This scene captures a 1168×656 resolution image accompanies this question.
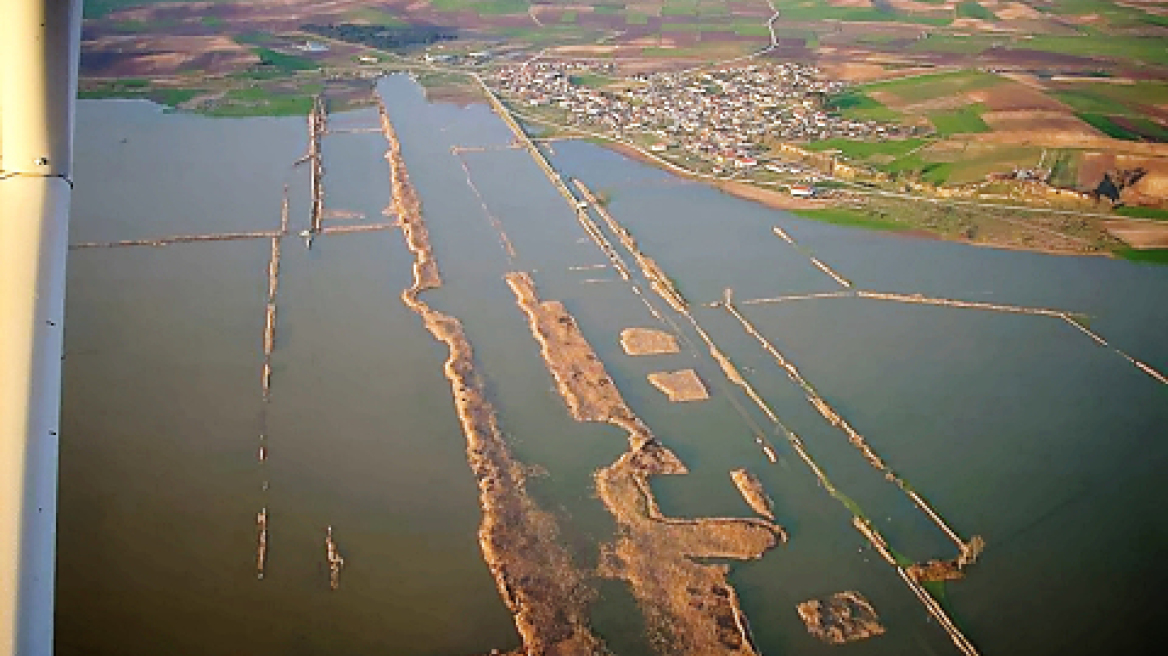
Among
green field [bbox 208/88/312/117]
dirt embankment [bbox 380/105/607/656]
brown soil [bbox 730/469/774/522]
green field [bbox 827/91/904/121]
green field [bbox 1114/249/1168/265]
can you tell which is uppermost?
green field [bbox 827/91/904/121]

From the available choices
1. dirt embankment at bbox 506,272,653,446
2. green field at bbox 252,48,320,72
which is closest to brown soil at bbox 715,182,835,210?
dirt embankment at bbox 506,272,653,446

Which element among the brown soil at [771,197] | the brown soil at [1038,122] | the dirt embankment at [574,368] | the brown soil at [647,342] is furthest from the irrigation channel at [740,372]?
the brown soil at [1038,122]

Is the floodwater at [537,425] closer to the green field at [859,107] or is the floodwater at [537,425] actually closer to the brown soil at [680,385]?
the brown soil at [680,385]

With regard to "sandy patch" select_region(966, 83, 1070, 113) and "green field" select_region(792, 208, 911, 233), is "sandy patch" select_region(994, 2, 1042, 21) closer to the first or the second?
"sandy patch" select_region(966, 83, 1070, 113)

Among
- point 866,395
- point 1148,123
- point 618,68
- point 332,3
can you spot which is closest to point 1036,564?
point 866,395

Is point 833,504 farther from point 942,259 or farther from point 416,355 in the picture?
point 942,259

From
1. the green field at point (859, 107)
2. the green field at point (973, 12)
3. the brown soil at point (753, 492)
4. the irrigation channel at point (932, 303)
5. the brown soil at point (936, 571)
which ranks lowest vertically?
the brown soil at point (936, 571)
